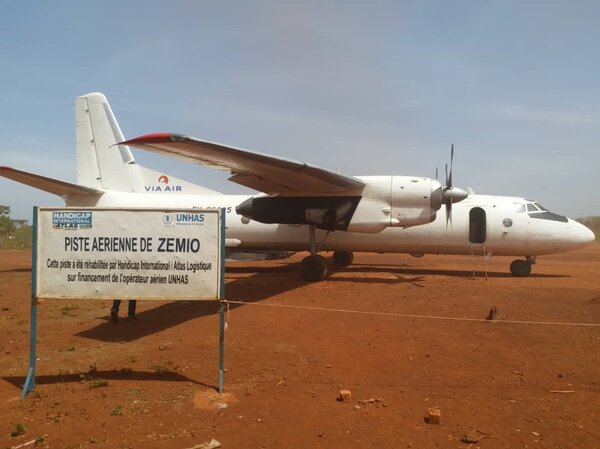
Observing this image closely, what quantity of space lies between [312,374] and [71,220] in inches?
154

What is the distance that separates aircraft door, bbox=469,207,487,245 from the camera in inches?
606

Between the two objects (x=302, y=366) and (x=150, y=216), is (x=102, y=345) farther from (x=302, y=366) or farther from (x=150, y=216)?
(x=302, y=366)

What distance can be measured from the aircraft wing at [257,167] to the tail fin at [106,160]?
18.3 feet

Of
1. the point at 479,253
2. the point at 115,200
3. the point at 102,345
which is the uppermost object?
the point at 115,200

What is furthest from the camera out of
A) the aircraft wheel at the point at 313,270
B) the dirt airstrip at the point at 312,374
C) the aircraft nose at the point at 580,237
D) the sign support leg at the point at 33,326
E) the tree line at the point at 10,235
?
the tree line at the point at 10,235

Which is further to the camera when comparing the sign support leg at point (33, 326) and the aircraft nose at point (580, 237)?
the aircraft nose at point (580, 237)

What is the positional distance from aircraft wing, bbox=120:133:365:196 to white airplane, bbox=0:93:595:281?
3 centimetres

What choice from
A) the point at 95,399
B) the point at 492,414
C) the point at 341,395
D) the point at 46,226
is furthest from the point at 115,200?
the point at 492,414

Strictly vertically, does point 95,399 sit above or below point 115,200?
below

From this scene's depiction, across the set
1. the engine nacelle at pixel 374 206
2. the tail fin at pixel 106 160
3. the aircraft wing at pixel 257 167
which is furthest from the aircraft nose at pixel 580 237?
the tail fin at pixel 106 160

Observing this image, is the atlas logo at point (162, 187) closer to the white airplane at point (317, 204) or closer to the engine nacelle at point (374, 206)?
the white airplane at point (317, 204)

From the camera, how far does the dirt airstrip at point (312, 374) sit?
13.6 feet

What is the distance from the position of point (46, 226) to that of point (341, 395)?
4.45 meters

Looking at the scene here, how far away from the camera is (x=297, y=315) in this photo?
9.24m
